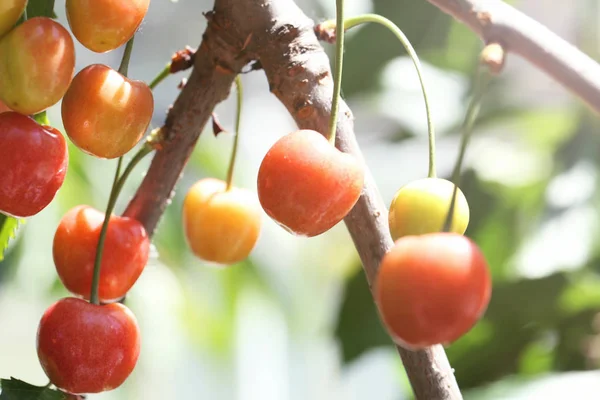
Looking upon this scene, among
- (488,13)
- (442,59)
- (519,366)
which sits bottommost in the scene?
(519,366)

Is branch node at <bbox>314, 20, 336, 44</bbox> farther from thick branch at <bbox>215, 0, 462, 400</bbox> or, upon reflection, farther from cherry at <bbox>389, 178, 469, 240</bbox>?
cherry at <bbox>389, 178, 469, 240</bbox>

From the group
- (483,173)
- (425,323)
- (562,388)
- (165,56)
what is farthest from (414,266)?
(165,56)

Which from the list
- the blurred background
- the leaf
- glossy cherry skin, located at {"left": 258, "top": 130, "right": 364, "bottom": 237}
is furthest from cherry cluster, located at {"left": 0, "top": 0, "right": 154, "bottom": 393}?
the leaf

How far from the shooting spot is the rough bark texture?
390mm


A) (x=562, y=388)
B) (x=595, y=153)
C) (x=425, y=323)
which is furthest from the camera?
(x=595, y=153)

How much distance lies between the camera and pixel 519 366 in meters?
1.15

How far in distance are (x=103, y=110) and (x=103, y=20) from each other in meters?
0.05

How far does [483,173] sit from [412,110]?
21 cm

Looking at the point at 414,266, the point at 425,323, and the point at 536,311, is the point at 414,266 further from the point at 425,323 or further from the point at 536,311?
the point at 536,311

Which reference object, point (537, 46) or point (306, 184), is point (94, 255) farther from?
point (537, 46)

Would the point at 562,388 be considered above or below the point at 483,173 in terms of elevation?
below

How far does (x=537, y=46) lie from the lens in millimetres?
386

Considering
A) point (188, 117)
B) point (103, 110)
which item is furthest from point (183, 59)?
point (103, 110)

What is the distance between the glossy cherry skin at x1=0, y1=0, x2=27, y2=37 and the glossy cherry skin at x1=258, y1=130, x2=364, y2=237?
6.3 inches
